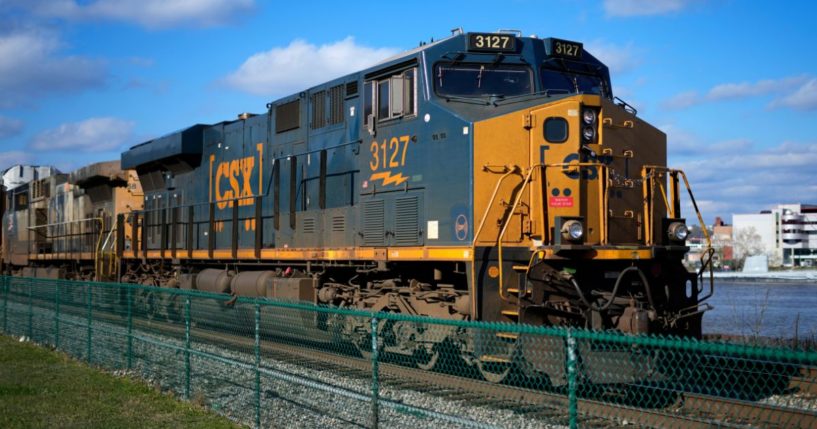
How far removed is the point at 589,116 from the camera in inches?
370

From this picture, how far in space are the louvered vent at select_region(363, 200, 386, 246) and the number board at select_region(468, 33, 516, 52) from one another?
251cm

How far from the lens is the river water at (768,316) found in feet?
66.9

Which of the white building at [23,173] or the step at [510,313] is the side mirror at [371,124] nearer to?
the step at [510,313]

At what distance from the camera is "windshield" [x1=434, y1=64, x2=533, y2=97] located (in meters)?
10.1

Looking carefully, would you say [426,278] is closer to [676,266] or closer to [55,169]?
[676,266]

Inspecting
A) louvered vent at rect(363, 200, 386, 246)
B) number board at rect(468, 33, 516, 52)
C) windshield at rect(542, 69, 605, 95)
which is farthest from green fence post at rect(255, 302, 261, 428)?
windshield at rect(542, 69, 605, 95)

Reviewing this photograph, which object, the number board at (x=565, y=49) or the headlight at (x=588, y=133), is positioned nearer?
the headlight at (x=588, y=133)

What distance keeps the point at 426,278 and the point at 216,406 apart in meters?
3.39

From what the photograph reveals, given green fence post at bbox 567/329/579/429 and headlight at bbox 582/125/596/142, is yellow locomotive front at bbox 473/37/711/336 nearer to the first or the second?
headlight at bbox 582/125/596/142

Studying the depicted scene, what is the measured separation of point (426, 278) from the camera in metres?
10.5

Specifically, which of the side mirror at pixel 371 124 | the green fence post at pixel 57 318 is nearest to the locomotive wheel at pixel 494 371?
the side mirror at pixel 371 124

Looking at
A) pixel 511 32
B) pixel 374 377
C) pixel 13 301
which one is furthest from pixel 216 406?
pixel 13 301

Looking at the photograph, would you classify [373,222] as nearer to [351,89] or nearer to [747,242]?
[351,89]

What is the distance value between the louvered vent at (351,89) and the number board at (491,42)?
2.11 metres
